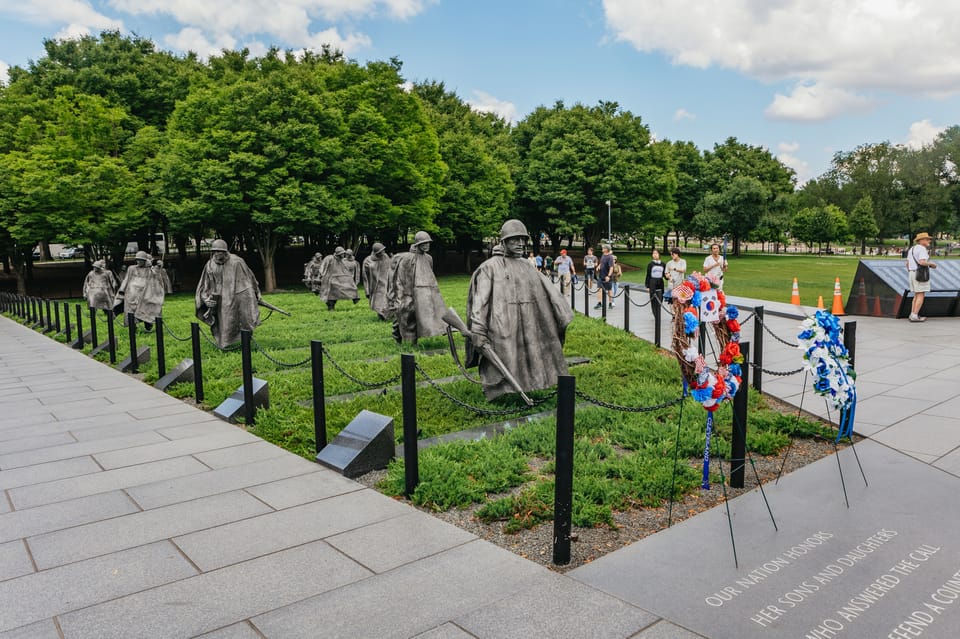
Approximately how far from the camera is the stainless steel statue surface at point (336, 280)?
20.2 metres

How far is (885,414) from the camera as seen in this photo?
7078mm

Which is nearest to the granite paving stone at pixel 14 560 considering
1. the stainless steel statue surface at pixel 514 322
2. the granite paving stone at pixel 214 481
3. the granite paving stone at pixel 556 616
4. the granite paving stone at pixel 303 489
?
the granite paving stone at pixel 214 481

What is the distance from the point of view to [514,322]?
7.36 m

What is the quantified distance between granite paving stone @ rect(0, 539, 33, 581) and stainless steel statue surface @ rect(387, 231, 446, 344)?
7734mm

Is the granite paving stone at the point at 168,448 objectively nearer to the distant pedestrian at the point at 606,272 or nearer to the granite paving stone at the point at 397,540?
the granite paving stone at the point at 397,540

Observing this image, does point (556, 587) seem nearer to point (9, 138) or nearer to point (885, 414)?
point (885, 414)

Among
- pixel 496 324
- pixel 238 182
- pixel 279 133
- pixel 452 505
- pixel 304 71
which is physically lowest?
pixel 452 505

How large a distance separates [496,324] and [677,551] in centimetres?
354

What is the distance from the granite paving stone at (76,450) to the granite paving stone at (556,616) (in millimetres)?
4670

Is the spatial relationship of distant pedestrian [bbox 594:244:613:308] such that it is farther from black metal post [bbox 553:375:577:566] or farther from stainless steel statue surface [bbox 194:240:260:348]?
black metal post [bbox 553:375:577:566]

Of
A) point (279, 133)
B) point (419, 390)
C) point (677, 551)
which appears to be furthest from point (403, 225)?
point (677, 551)

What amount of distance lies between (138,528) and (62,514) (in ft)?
2.53

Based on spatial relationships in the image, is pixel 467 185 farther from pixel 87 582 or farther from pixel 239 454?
pixel 87 582

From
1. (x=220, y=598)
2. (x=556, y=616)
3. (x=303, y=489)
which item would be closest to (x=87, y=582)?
(x=220, y=598)
